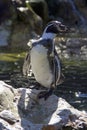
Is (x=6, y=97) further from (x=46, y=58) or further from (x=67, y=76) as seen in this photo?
(x=67, y=76)

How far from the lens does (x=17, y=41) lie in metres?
20.0

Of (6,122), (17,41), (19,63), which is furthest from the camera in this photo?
(17,41)

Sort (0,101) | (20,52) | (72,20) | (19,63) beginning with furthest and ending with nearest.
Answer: (72,20), (20,52), (19,63), (0,101)

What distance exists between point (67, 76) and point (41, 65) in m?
6.03

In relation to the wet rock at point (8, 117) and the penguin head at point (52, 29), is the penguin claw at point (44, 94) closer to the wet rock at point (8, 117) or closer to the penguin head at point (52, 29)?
the penguin head at point (52, 29)

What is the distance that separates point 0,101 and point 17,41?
41.9 ft


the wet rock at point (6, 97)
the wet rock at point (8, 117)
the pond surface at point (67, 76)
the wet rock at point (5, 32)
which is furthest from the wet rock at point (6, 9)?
the wet rock at point (8, 117)

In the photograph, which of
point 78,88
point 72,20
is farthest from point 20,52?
point 72,20

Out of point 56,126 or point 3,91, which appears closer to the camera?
point 56,126

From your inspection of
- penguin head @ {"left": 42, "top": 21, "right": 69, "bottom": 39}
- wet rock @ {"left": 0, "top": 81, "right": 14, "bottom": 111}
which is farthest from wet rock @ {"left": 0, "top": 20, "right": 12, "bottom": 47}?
wet rock @ {"left": 0, "top": 81, "right": 14, "bottom": 111}

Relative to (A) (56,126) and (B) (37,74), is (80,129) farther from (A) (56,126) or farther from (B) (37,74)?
(B) (37,74)

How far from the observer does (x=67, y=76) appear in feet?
46.2

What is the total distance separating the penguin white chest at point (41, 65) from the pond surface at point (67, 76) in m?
2.39

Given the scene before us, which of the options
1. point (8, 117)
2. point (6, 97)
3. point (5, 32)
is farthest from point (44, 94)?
point (5, 32)
